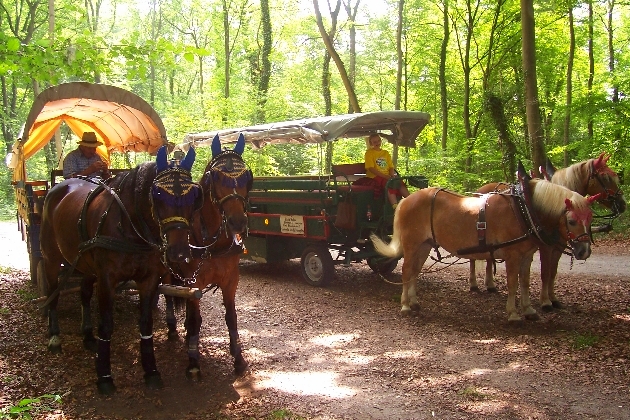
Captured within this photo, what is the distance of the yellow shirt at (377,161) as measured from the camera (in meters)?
8.73

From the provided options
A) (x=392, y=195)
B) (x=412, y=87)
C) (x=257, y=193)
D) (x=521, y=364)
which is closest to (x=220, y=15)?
(x=412, y=87)

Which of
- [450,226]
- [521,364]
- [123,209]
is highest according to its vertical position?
[123,209]

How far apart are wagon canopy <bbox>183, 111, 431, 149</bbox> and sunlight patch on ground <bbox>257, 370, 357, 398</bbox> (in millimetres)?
4251

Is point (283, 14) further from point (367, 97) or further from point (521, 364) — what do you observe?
point (521, 364)

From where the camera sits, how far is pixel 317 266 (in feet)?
29.6

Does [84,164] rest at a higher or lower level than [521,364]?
higher

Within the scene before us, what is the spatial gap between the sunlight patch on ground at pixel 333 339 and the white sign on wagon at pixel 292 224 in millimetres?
3099

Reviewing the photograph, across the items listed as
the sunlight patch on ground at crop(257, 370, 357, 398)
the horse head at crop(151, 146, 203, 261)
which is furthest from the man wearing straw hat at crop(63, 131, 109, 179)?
the sunlight patch on ground at crop(257, 370, 357, 398)

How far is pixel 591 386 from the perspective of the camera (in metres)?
4.40

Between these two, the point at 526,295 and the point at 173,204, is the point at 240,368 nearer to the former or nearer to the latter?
the point at 173,204

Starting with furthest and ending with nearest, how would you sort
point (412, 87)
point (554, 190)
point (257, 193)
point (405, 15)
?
point (412, 87)
point (405, 15)
point (257, 193)
point (554, 190)

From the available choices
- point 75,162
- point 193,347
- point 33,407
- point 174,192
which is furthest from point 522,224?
point 75,162

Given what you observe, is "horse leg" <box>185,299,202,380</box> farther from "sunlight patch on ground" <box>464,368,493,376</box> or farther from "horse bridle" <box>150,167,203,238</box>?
"sunlight patch on ground" <box>464,368,493,376</box>

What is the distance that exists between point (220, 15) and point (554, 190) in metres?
23.3
